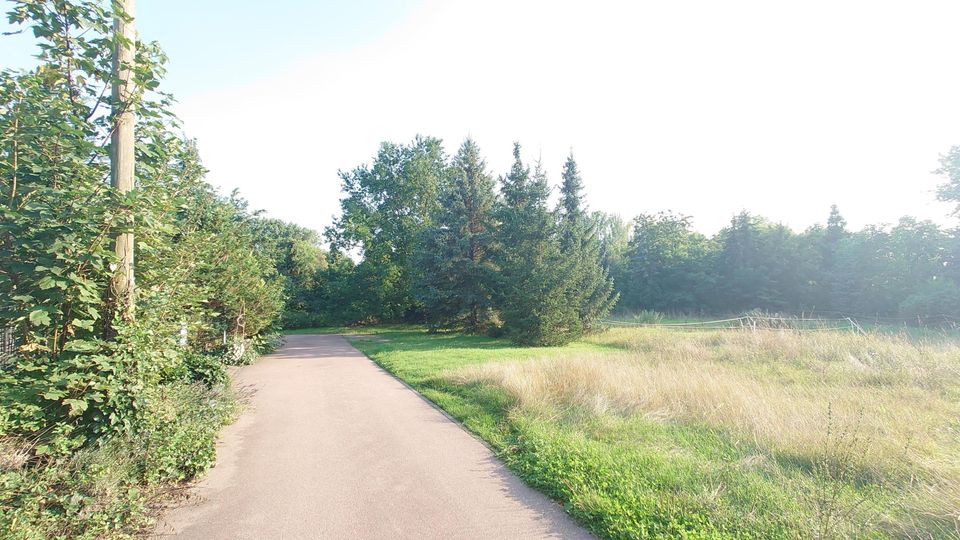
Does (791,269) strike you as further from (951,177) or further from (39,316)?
(39,316)

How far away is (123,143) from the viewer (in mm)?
4668

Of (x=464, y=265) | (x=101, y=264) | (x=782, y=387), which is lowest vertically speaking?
(x=782, y=387)

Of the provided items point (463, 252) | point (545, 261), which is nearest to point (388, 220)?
point (463, 252)

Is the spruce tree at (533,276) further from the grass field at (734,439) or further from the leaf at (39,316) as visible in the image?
the leaf at (39,316)

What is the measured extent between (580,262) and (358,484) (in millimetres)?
17667

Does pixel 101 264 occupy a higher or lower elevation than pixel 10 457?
higher

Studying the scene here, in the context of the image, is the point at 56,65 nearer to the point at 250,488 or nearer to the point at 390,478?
the point at 250,488

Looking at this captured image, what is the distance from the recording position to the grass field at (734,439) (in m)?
3.98

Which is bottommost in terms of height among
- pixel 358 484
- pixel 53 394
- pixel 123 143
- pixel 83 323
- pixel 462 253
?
pixel 358 484

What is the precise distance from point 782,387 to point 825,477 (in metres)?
5.25

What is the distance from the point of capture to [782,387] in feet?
31.4

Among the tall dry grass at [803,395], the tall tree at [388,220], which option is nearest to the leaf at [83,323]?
the tall dry grass at [803,395]

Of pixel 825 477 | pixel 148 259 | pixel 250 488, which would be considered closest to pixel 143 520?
pixel 250 488

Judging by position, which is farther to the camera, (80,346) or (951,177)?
(951,177)
